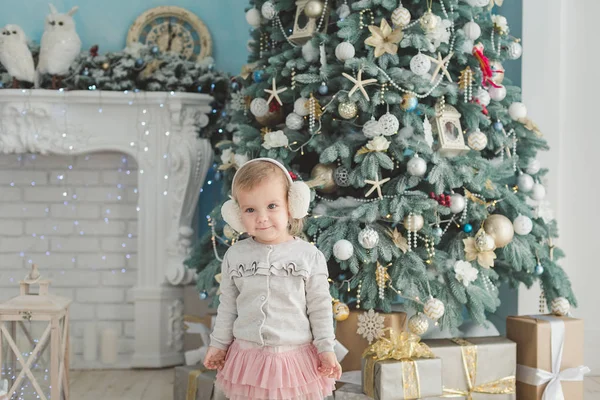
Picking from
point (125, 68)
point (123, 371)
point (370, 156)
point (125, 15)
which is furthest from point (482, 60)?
point (123, 371)

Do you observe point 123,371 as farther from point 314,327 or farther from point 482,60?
point 482,60

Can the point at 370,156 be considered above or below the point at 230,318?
above

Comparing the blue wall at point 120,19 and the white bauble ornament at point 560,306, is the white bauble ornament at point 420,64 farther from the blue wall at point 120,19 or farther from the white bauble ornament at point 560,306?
the blue wall at point 120,19

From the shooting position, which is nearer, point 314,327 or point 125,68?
point 314,327

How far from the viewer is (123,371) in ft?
12.4

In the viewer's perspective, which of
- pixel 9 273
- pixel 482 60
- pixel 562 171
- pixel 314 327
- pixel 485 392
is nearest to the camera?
pixel 314 327

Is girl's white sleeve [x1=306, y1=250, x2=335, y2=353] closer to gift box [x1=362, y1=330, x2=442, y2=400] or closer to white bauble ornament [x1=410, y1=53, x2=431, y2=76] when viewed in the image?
gift box [x1=362, y1=330, x2=442, y2=400]

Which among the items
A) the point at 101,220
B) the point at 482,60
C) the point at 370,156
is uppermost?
the point at 482,60

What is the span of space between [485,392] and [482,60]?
1292 mm

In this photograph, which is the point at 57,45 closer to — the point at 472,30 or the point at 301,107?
the point at 301,107

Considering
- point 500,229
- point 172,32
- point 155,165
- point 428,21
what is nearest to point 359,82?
point 428,21

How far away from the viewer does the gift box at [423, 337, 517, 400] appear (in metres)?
2.70

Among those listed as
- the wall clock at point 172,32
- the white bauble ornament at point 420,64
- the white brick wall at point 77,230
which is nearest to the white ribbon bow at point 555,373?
the white bauble ornament at point 420,64

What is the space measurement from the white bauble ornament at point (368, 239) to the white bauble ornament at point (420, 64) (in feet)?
2.05
